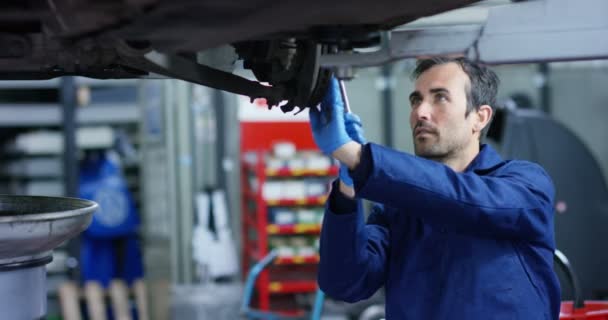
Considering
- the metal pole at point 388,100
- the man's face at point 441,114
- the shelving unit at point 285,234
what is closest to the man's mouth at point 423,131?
the man's face at point 441,114

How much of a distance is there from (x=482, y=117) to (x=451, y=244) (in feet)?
1.02

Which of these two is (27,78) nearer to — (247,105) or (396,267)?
(396,267)

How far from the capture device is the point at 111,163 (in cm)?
518

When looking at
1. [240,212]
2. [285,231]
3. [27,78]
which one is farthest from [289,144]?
[27,78]

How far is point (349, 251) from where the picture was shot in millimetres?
1633

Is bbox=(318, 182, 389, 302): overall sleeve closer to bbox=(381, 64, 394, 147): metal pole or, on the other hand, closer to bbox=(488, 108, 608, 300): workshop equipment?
bbox=(488, 108, 608, 300): workshop equipment

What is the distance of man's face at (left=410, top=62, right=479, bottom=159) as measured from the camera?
5.28 ft

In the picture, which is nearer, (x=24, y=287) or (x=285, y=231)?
(x=24, y=287)

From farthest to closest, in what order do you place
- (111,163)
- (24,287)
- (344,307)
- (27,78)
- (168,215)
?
(168,215)
(111,163)
(344,307)
(27,78)
(24,287)

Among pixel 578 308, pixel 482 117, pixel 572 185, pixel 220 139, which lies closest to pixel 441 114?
pixel 482 117

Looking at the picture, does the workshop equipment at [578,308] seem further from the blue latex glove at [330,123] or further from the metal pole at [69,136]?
the metal pole at [69,136]

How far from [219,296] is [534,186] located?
15.0ft

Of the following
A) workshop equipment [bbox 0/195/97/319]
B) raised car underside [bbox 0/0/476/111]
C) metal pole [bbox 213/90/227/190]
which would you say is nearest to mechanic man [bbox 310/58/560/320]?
raised car underside [bbox 0/0/476/111]

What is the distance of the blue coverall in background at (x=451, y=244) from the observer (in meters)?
1.39
